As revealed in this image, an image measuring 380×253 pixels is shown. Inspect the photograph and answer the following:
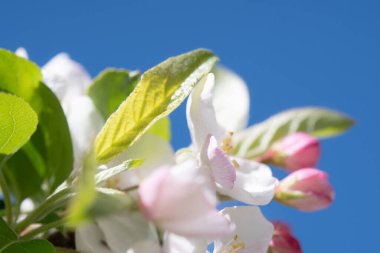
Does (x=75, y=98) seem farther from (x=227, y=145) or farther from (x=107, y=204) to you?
(x=107, y=204)

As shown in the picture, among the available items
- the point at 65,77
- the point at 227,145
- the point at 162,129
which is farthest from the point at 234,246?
the point at 65,77

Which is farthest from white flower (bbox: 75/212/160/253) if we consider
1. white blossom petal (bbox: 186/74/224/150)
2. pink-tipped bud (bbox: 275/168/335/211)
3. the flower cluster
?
pink-tipped bud (bbox: 275/168/335/211)

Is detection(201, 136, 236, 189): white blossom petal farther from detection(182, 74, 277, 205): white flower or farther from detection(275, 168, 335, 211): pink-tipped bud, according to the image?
detection(275, 168, 335, 211): pink-tipped bud

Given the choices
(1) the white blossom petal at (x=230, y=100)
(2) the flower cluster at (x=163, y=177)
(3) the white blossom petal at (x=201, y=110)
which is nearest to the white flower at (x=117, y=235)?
(2) the flower cluster at (x=163, y=177)

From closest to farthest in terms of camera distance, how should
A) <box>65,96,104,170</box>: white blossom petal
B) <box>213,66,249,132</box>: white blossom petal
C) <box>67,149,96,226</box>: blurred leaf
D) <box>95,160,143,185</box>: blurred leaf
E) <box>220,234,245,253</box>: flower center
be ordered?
1. <box>67,149,96,226</box>: blurred leaf
2. <box>95,160,143,185</box>: blurred leaf
3. <box>220,234,245,253</box>: flower center
4. <box>65,96,104,170</box>: white blossom petal
5. <box>213,66,249,132</box>: white blossom petal

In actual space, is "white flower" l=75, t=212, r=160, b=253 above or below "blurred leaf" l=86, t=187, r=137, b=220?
below

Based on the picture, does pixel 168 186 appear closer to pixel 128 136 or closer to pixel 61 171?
pixel 128 136
